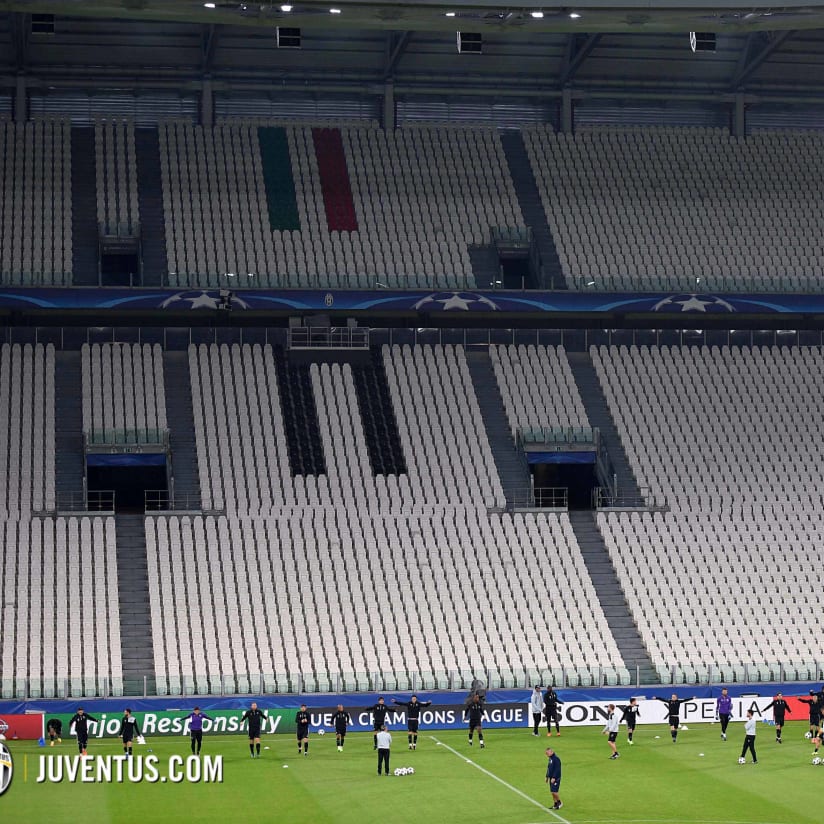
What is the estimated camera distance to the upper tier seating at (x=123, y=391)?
168 ft

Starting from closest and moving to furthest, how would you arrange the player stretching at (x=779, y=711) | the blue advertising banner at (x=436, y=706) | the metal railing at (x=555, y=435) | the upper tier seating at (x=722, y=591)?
1. the player stretching at (x=779, y=711)
2. the blue advertising banner at (x=436, y=706)
3. the upper tier seating at (x=722, y=591)
4. the metal railing at (x=555, y=435)

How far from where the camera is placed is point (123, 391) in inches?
2079

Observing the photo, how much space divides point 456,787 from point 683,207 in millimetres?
31964

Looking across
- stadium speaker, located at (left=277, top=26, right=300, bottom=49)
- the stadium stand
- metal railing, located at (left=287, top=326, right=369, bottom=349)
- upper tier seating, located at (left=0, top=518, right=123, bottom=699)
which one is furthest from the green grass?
stadium speaker, located at (left=277, top=26, right=300, bottom=49)

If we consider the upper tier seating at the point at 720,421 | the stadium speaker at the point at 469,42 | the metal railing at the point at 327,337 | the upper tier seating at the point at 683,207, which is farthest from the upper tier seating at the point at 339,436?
the stadium speaker at the point at 469,42

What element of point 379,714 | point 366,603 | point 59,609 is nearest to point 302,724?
point 379,714

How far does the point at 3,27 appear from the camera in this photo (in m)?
55.8

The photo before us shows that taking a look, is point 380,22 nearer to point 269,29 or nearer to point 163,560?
point 269,29

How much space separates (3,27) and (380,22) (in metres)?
16.2

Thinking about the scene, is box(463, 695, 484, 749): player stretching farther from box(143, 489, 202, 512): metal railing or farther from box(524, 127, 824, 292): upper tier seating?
box(524, 127, 824, 292): upper tier seating

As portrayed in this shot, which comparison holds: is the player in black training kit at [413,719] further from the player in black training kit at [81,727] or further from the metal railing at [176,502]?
the metal railing at [176,502]

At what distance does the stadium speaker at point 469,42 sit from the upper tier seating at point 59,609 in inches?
703

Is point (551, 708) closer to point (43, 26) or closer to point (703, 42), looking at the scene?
point (703, 42)

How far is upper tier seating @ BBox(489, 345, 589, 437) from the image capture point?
54.5 meters
